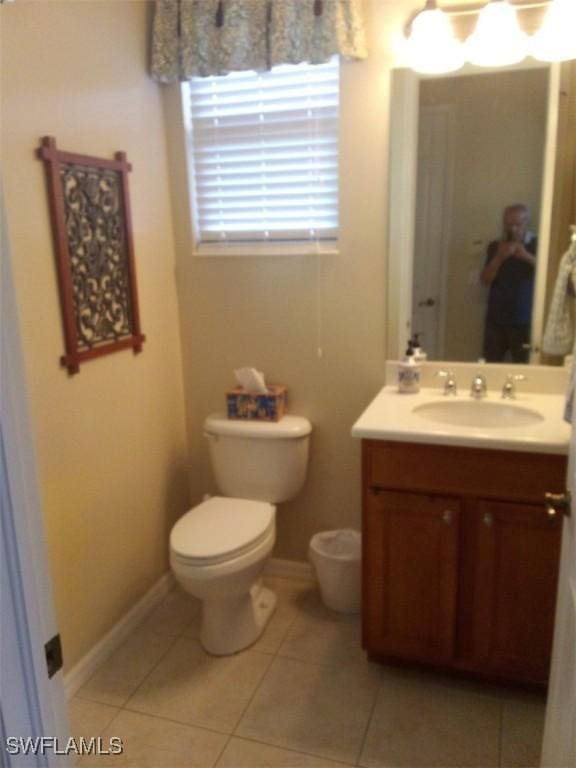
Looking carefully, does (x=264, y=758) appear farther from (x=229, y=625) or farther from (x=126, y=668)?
(x=126, y=668)

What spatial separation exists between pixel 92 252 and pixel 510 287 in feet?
4.60

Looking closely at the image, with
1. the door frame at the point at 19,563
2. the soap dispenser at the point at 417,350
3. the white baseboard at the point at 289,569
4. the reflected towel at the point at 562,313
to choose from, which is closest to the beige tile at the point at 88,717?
the white baseboard at the point at 289,569

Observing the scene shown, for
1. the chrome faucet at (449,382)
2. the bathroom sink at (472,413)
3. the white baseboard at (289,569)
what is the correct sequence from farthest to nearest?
the white baseboard at (289,569), the chrome faucet at (449,382), the bathroom sink at (472,413)

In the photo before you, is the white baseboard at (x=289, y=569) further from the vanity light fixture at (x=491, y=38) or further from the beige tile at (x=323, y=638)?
the vanity light fixture at (x=491, y=38)

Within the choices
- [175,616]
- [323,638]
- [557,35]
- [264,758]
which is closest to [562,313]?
[557,35]

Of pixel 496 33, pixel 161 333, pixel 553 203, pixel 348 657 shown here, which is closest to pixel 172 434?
pixel 161 333

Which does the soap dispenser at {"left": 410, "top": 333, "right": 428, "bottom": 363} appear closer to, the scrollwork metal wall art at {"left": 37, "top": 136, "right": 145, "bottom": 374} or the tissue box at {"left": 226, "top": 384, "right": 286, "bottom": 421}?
the tissue box at {"left": 226, "top": 384, "right": 286, "bottom": 421}

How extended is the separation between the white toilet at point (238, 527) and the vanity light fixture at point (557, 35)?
1460 millimetres

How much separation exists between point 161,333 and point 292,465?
74 cm

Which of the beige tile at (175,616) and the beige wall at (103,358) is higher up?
the beige wall at (103,358)

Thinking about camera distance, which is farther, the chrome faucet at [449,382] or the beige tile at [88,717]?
the chrome faucet at [449,382]

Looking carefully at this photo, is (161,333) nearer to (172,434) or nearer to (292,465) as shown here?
(172,434)

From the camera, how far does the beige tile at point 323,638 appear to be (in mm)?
2158

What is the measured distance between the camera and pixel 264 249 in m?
2.36
